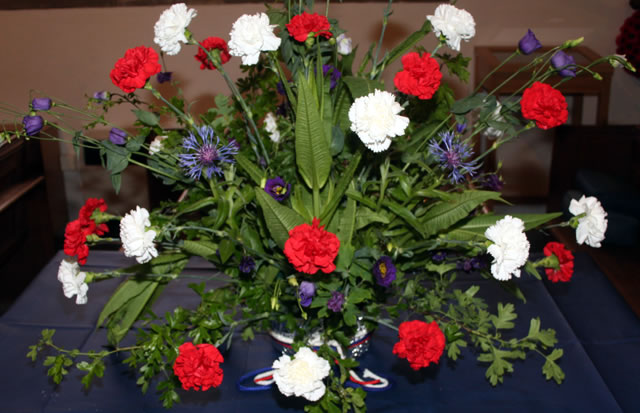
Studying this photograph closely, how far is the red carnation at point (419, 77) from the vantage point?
83 cm

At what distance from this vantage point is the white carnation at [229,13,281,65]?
2.86ft

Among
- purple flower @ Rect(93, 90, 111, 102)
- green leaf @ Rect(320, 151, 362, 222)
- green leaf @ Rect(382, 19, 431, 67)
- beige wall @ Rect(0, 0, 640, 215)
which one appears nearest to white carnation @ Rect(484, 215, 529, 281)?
green leaf @ Rect(320, 151, 362, 222)

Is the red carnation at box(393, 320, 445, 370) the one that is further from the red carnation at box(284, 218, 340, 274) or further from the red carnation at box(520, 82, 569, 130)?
the red carnation at box(520, 82, 569, 130)

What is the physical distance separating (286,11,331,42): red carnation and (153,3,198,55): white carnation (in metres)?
0.16

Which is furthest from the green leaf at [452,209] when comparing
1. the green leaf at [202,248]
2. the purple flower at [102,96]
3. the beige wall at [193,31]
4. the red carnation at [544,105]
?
the beige wall at [193,31]

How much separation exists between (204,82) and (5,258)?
49.3 inches

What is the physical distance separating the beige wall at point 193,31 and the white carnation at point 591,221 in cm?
175

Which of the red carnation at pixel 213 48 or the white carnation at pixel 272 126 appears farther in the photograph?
the white carnation at pixel 272 126

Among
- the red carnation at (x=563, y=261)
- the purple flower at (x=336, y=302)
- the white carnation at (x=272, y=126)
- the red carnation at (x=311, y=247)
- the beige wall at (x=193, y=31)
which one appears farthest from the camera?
the beige wall at (x=193, y=31)

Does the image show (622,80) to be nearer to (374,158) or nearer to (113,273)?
(374,158)

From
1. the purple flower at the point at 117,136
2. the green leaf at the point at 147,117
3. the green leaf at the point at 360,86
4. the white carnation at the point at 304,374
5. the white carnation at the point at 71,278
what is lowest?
the white carnation at the point at 304,374

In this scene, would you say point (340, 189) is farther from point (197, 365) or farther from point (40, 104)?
point (40, 104)

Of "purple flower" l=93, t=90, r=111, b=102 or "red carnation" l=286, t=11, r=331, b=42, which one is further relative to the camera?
"purple flower" l=93, t=90, r=111, b=102

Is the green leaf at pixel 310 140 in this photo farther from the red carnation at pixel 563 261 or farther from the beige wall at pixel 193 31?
the beige wall at pixel 193 31
